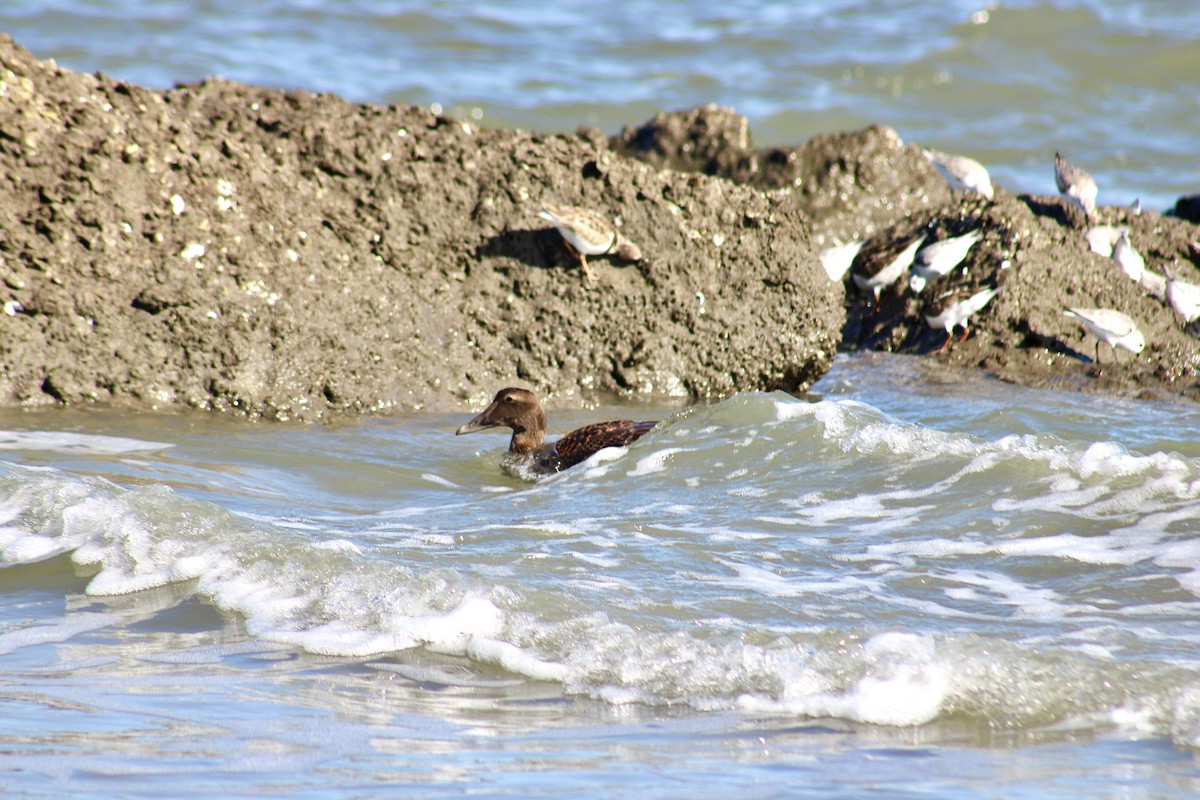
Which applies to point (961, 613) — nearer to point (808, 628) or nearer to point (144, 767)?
point (808, 628)

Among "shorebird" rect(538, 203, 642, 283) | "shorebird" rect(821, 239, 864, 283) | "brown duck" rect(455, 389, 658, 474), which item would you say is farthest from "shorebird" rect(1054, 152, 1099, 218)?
"brown duck" rect(455, 389, 658, 474)

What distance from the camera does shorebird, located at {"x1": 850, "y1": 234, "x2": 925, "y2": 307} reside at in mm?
10312

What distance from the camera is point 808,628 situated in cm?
416

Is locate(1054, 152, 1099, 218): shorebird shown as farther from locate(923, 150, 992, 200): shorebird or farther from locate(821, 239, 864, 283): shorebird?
locate(821, 239, 864, 283): shorebird

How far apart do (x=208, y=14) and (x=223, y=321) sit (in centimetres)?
2110

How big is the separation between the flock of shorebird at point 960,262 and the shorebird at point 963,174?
63cm

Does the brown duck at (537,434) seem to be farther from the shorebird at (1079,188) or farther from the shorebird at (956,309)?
the shorebird at (1079,188)

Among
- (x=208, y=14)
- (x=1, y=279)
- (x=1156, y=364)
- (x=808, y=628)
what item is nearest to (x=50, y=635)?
(x=808, y=628)

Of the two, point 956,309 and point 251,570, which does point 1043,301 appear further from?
point 251,570

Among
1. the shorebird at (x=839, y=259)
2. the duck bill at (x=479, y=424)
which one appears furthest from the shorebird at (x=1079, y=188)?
the duck bill at (x=479, y=424)

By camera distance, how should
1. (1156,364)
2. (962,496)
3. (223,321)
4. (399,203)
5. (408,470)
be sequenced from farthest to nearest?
(1156,364)
(399,203)
(223,321)
(408,470)
(962,496)

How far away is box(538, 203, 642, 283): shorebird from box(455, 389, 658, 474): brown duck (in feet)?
3.13

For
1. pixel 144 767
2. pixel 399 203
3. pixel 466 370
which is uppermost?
pixel 399 203

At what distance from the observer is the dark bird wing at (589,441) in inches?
265
